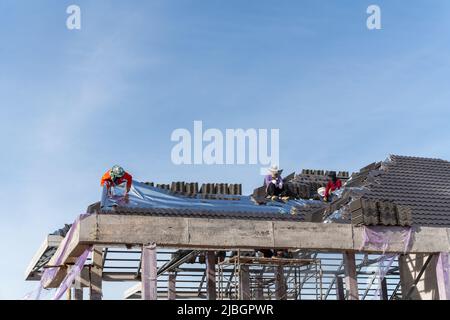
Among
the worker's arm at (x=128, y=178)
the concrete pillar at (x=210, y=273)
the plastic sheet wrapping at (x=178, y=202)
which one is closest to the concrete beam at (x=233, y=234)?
the plastic sheet wrapping at (x=178, y=202)

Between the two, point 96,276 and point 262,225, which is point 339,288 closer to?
point 262,225

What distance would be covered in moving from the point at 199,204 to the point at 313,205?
4318 mm

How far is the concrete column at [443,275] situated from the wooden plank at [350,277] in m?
2.40

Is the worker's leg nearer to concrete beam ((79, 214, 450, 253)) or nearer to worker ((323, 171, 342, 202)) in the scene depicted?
worker ((323, 171, 342, 202))

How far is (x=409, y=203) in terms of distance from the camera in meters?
23.7

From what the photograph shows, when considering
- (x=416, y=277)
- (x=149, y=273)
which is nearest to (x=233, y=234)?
(x=149, y=273)

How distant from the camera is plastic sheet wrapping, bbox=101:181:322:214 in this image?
19.3m

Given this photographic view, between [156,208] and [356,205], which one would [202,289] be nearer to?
[156,208]

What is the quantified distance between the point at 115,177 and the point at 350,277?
23.0ft

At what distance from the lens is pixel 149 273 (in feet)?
54.0

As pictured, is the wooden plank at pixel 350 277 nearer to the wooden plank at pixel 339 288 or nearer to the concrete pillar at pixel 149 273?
the concrete pillar at pixel 149 273

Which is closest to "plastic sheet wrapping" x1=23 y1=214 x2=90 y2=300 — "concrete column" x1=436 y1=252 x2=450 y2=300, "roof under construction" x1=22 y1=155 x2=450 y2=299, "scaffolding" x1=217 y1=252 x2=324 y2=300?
"roof under construction" x1=22 y1=155 x2=450 y2=299
